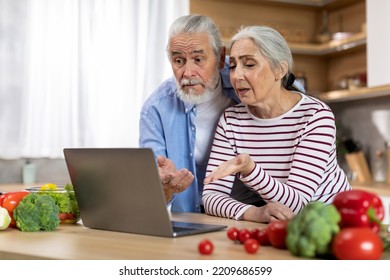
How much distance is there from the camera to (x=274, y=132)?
2.14 m

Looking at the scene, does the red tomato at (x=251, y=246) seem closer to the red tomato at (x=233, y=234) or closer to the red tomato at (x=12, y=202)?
the red tomato at (x=233, y=234)

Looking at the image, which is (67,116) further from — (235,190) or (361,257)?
(361,257)

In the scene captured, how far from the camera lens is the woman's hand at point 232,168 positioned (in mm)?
1650

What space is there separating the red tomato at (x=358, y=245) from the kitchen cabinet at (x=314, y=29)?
2923mm

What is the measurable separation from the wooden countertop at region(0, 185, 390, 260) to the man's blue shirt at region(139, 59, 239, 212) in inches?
33.9

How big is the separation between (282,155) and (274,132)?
0.28 feet

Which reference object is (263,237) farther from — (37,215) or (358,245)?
(37,215)

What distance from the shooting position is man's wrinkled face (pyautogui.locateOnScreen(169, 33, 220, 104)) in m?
2.26

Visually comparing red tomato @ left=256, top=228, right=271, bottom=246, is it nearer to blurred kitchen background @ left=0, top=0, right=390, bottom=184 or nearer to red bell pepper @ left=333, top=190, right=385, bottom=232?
red bell pepper @ left=333, top=190, right=385, bottom=232

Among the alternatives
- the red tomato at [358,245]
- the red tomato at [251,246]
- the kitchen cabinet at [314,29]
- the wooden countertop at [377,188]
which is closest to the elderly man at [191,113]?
the red tomato at [251,246]

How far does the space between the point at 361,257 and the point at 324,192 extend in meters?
1.06

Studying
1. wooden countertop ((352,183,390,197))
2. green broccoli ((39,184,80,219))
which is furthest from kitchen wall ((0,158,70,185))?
green broccoli ((39,184,80,219))
